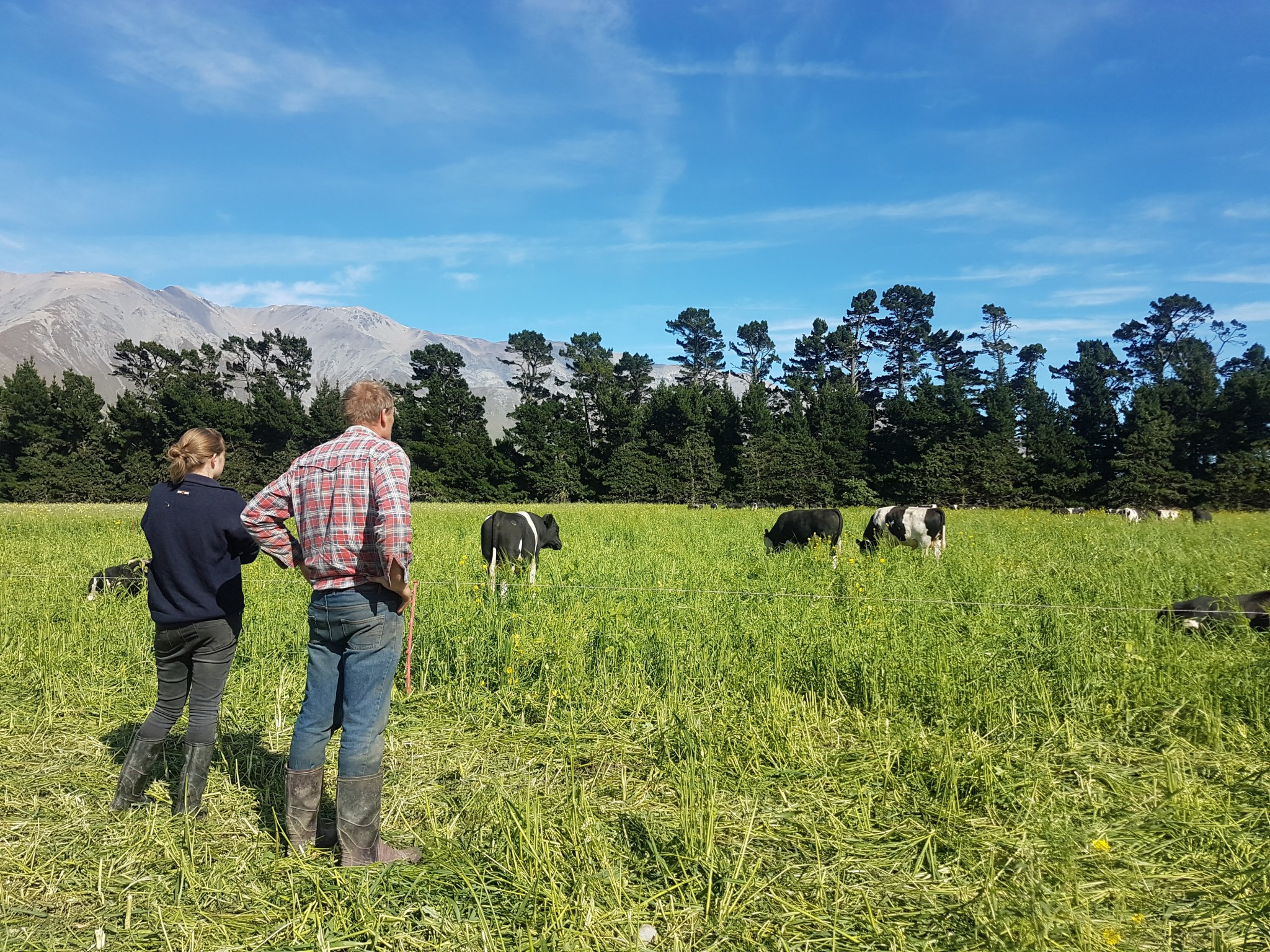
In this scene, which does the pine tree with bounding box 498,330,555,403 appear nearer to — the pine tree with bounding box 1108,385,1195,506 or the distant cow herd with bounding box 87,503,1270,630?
the pine tree with bounding box 1108,385,1195,506

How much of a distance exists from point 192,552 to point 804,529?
12.2 m

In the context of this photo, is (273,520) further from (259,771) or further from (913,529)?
(913,529)

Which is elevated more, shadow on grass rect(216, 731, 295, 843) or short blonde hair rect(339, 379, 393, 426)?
short blonde hair rect(339, 379, 393, 426)

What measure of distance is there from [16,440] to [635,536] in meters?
42.5

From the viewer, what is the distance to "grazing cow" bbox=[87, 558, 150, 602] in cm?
903

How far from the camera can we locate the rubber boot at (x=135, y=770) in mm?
3898

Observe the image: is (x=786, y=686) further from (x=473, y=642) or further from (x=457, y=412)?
(x=457, y=412)

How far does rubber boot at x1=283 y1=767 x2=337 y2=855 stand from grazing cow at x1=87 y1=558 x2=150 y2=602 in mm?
6767

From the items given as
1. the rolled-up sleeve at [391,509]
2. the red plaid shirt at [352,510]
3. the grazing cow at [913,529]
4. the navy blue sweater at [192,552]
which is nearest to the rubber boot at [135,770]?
the navy blue sweater at [192,552]

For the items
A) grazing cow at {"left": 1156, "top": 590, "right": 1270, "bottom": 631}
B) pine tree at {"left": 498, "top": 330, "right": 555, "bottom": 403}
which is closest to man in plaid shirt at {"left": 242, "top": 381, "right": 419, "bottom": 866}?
grazing cow at {"left": 1156, "top": 590, "right": 1270, "bottom": 631}

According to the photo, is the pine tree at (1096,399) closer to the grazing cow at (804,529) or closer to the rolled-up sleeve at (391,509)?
the grazing cow at (804,529)

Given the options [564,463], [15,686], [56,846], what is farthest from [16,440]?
[56,846]

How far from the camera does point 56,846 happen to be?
11.4 feet

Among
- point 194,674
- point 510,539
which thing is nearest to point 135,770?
point 194,674
